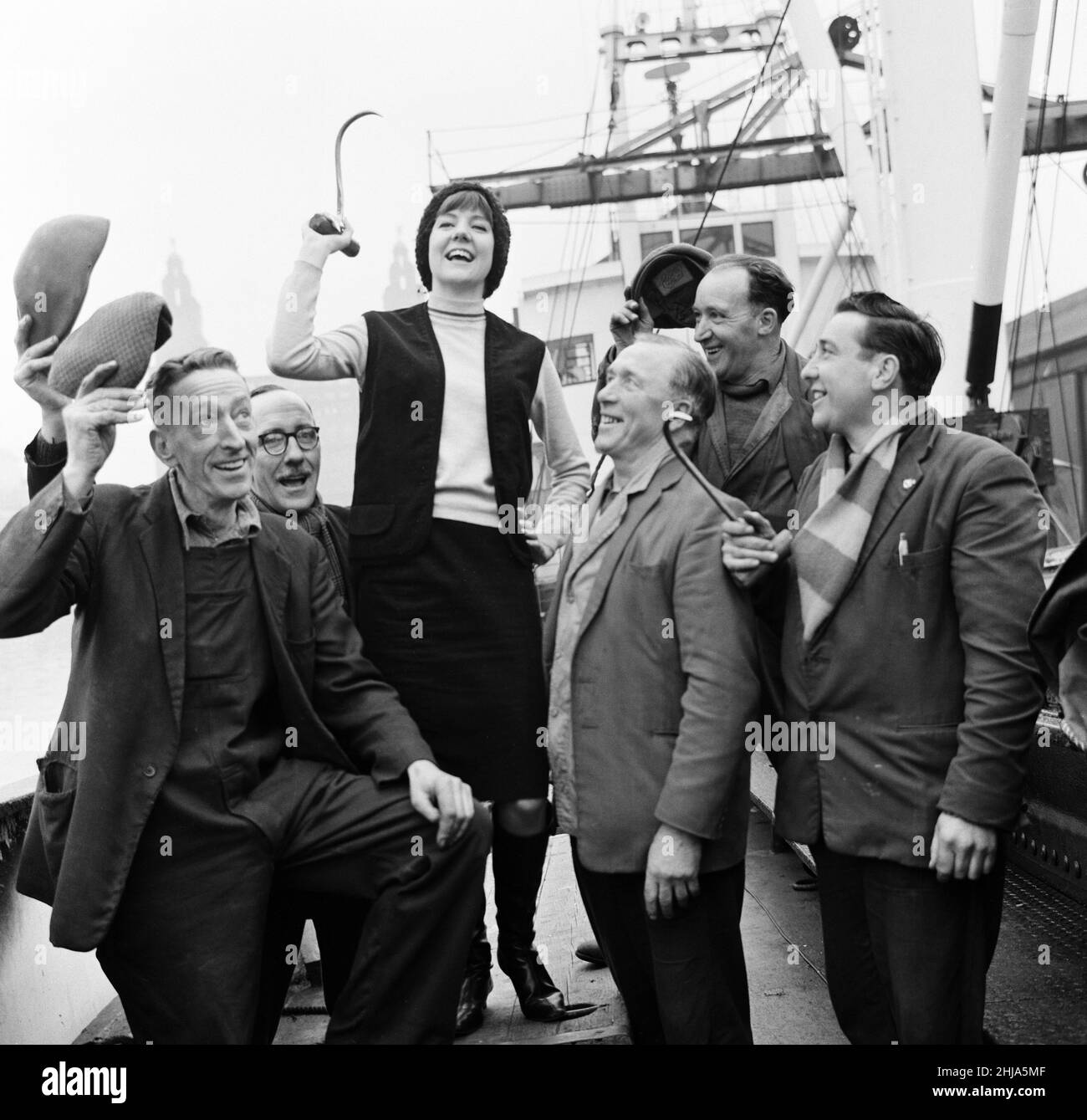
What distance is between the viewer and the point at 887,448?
289 cm

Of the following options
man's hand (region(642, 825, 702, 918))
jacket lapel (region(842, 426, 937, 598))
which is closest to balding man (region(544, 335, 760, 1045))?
man's hand (region(642, 825, 702, 918))

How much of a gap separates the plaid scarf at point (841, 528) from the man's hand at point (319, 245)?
53.1 inches

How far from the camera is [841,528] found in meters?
2.88

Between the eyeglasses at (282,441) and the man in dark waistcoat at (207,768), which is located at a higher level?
the eyeglasses at (282,441)

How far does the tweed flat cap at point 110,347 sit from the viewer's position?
9.57 feet

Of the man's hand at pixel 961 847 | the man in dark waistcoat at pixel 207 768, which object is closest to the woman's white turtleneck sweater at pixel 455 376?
the man in dark waistcoat at pixel 207 768

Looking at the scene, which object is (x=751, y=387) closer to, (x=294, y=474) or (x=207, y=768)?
(x=294, y=474)

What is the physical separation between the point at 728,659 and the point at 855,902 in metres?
0.57

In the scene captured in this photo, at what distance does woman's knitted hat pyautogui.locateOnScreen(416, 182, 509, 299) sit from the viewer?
12.2 ft

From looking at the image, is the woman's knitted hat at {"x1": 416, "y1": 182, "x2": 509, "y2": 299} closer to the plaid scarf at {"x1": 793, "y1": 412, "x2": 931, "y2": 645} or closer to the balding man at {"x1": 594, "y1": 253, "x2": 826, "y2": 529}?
the balding man at {"x1": 594, "y1": 253, "x2": 826, "y2": 529}

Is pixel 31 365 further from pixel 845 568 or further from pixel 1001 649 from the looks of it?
pixel 1001 649

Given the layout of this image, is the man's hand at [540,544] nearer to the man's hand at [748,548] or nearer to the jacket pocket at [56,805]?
the man's hand at [748,548]

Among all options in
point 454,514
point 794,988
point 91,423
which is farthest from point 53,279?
point 794,988
